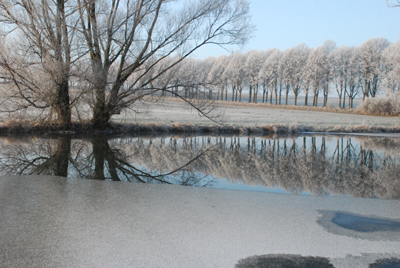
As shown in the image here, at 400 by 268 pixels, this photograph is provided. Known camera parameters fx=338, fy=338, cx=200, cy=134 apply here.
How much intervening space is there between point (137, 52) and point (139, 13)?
159 cm

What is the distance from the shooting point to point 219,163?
29.5 ft

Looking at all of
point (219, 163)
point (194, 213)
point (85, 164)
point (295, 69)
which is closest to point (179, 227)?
point (194, 213)

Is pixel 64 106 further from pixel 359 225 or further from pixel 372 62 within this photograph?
pixel 372 62

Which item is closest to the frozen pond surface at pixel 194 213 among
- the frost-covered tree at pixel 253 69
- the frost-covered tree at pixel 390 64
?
the frost-covered tree at pixel 390 64

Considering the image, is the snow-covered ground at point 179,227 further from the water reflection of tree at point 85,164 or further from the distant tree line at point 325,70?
the distant tree line at point 325,70

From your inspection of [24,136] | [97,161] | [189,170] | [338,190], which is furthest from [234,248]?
[24,136]

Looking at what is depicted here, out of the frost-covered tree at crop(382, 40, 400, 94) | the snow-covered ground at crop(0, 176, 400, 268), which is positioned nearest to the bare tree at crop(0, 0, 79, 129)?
the snow-covered ground at crop(0, 176, 400, 268)

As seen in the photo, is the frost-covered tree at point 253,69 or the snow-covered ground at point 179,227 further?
the frost-covered tree at point 253,69

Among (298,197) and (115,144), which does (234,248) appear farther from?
(115,144)

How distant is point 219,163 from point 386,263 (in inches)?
233

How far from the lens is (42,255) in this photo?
3.21 m

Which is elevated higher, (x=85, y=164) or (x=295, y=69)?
(x=295, y=69)

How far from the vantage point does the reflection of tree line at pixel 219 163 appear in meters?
6.88

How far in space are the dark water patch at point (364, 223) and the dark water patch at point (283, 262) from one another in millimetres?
1116
